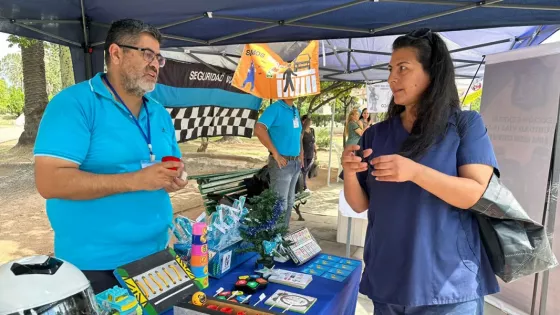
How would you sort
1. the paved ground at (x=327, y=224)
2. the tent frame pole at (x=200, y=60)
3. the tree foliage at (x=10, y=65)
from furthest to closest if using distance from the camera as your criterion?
the tree foliage at (x=10, y=65) < the tent frame pole at (x=200, y=60) < the paved ground at (x=327, y=224)

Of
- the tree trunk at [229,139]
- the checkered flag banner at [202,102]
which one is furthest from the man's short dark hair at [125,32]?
the tree trunk at [229,139]

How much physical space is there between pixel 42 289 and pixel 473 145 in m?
1.24

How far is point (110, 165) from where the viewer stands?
131 centimetres

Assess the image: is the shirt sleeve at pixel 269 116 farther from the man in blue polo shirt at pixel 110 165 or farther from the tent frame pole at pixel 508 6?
the man in blue polo shirt at pixel 110 165

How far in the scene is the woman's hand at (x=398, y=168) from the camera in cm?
109

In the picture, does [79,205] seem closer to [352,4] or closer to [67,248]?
[67,248]

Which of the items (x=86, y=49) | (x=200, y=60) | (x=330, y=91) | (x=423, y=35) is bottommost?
(x=423, y=35)

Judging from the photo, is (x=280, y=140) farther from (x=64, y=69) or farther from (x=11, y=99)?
(x=11, y=99)

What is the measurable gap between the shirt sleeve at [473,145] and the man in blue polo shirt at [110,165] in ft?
3.15

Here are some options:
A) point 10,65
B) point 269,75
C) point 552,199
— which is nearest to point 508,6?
point 552,199

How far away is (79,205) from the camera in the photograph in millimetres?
1269

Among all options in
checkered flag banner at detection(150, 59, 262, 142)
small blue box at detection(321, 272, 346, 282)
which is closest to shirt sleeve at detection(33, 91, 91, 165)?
small blue box at detection(321, 272, 346, 282)

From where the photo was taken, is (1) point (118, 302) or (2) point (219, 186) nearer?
(1) point (118, 302)

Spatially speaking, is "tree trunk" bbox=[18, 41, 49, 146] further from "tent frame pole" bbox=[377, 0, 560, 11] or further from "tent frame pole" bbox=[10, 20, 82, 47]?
"tent frame pole" bbox=[377, 0, 560, 11]
